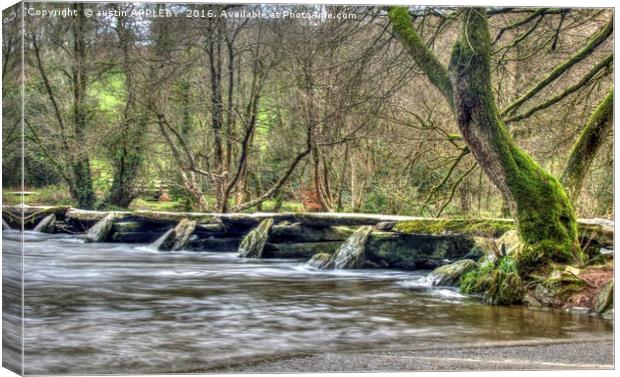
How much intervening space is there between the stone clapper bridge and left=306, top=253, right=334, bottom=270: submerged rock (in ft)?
0.04

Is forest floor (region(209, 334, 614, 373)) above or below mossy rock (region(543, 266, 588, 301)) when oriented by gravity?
below

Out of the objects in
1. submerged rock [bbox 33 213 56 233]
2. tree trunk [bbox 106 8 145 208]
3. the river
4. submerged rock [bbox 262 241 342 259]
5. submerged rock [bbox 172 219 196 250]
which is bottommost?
the river

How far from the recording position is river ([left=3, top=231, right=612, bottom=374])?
9.31 metres

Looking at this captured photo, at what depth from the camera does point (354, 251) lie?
11.9 metres

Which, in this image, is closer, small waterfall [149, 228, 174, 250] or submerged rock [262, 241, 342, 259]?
small waterfall [149, 228, 174, 250]

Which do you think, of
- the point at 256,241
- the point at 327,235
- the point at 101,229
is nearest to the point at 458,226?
the point at 327,235

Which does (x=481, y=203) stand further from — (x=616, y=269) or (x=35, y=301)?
(x=35, y=301)

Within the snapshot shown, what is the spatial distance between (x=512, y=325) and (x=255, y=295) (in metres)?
2.58

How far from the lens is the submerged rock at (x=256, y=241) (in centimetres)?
1134

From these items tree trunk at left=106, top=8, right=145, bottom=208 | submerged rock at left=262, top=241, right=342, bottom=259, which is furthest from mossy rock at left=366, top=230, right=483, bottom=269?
tree trunk at left=106, top=8, right=145, bottom=208

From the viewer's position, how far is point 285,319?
1030 cm

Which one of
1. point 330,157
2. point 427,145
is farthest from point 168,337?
point 427,145

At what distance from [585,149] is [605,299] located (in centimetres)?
211

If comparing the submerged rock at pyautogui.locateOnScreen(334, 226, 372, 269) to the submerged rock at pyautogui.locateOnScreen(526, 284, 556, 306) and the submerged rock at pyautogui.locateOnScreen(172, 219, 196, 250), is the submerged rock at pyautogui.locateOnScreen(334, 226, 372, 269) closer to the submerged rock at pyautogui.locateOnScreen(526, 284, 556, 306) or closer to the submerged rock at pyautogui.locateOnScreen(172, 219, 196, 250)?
the submerged rock at pyautogui.locateOnScreen(172, 219, 196, 250)
